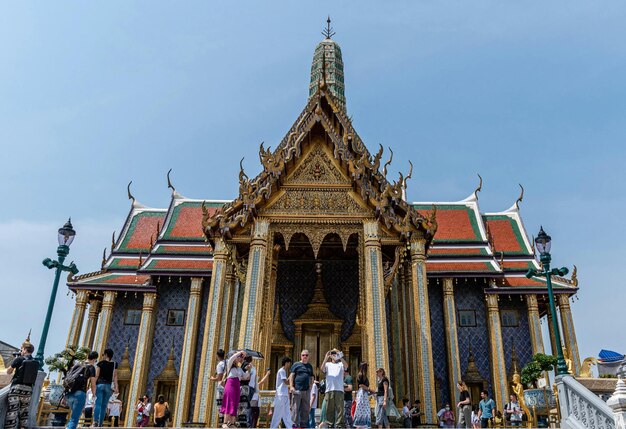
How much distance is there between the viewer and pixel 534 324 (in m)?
16.6

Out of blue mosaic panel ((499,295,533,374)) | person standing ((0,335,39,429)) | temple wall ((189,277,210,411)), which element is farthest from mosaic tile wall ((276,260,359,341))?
person standing ((0,335,39,429))

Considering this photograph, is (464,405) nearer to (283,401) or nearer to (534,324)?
(283,401)

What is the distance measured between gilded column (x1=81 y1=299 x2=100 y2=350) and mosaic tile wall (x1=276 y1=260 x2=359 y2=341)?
6.90 metres

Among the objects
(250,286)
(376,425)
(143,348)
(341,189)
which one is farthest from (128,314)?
(376,425)

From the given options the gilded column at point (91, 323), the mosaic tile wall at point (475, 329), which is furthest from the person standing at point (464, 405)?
the gilded column at point (91, 323)

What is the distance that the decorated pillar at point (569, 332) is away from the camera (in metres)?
16.0

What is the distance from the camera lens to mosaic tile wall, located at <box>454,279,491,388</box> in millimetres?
16156

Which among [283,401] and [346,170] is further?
[346,170]

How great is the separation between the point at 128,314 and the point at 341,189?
9179 mm

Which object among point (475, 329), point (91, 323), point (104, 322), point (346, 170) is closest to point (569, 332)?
point (475, 329)

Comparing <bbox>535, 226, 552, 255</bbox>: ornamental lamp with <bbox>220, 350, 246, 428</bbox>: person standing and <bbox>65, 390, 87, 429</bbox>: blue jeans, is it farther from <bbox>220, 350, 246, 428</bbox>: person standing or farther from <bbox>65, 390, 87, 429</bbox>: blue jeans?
<bbox>65, 390, 87, 429</bbox>: blue jeans

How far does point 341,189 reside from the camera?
1223 centimetres

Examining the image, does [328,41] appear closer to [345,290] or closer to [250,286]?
[345,290]

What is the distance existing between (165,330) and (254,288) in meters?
7.05
